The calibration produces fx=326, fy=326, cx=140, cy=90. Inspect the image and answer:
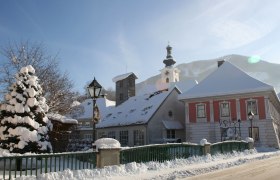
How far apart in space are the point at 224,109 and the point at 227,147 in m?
15.8

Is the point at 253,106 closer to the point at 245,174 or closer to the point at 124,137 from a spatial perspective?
the point at 124,137

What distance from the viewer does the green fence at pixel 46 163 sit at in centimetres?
1150

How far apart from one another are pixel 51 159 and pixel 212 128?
31045 mm

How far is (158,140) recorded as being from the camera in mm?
40531

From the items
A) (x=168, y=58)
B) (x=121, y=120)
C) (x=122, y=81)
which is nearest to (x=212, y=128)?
(x=121, y=120)

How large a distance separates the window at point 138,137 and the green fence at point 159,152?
1945 centimetres

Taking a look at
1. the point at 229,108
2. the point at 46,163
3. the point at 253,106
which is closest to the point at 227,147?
the point at 253,106

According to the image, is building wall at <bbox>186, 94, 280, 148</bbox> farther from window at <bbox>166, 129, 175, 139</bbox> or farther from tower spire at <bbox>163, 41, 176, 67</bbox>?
tower spire at <bbox>163, 41, 176, 67</bbox>

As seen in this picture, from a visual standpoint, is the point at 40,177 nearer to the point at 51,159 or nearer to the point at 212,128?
the point at 51,159

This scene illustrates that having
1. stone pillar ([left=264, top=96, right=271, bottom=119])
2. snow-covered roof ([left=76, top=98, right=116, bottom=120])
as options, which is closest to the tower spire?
snow-covered roof ([left=76, top=98, right=116, bottom=120])

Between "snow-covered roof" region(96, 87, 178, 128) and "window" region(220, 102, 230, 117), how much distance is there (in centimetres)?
728

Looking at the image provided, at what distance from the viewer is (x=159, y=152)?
57.8 ft

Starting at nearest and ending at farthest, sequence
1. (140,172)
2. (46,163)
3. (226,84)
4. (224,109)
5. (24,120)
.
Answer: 1. (46,163)
2. (140,172)
3. (24,120)
4. (224,109)
5. (226,84)

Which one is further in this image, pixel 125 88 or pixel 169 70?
pixel 169 70
